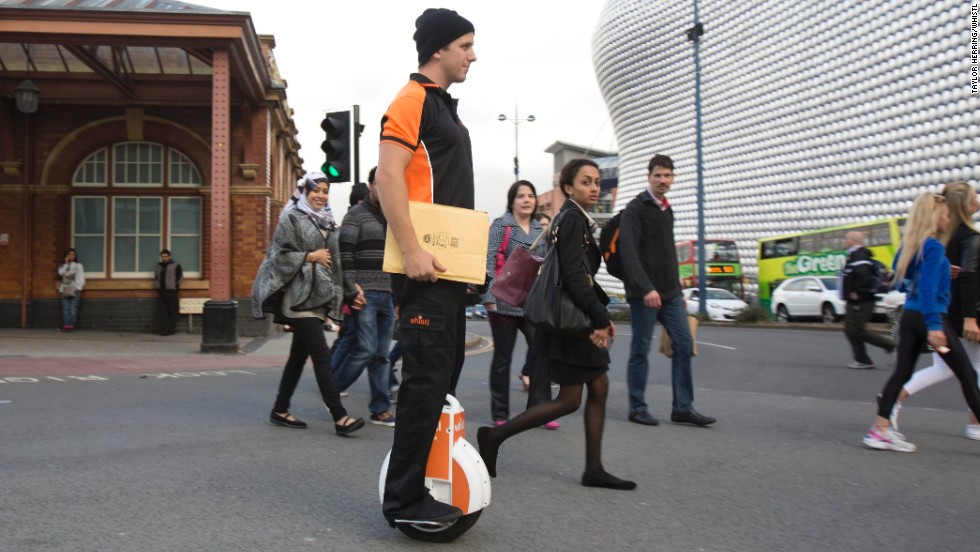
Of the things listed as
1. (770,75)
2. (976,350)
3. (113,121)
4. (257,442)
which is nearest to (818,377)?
(976,350)

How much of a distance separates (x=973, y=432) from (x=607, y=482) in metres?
3.14

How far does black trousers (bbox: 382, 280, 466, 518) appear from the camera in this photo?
116 inches

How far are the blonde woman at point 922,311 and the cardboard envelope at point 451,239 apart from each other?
341cm

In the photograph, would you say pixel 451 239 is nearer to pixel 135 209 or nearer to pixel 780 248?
pixel 135 209

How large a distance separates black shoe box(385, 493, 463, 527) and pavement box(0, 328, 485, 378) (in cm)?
694

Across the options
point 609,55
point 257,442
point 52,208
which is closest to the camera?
point 257,442

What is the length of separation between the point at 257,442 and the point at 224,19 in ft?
31.7

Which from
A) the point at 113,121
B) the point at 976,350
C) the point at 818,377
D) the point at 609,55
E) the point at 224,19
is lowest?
the point at 818,377

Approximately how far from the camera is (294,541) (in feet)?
10.2

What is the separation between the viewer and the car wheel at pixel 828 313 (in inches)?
967

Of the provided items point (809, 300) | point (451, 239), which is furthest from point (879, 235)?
point (451, 239)

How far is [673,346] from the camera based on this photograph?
6.12 m

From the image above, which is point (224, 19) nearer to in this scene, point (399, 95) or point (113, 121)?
point (113, 121)

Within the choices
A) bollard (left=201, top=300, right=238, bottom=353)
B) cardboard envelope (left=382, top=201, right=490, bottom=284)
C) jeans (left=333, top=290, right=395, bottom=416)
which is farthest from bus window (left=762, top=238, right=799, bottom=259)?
cardboard envelope (left=382, top=201, right=490, bottom=284)
